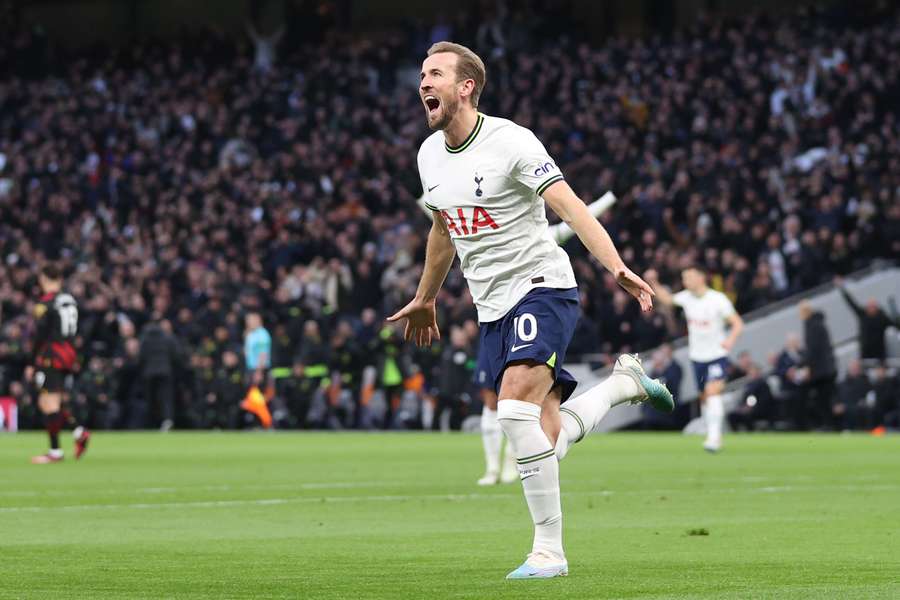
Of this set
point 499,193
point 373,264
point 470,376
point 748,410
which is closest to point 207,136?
point 373,264

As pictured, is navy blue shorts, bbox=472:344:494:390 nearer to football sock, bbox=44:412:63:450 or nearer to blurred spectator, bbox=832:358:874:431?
football sock, bbox=44:412:63:450

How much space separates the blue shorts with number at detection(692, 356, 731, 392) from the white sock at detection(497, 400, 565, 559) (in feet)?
48.2

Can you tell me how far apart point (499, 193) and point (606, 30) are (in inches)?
1457

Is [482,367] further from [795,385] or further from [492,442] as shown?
[795,385]

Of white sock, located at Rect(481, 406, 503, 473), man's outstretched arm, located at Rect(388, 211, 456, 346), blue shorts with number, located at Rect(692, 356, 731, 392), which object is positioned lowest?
white sock, located at Rect(481, 406, 503, 473)

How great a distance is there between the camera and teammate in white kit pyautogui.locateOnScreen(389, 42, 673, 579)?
7.70 metres

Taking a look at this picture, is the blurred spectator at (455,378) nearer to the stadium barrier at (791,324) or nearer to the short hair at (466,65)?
the stadium barrier at (791,324)

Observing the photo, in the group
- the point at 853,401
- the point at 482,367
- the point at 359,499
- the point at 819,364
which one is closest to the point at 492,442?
the point at 359,499

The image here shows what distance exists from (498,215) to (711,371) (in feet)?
48.3

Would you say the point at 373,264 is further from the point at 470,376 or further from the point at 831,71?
the point at 831,71

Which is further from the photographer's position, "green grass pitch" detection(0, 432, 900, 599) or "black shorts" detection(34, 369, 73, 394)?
"black shorts" detection(34, 369, 73, 394)

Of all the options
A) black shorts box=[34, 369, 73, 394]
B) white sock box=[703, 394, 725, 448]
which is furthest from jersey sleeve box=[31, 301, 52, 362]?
white sock box=[703, 394, 725, 448]

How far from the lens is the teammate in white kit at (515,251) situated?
7.70 meters

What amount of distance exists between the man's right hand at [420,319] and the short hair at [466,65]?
4.07 feet
